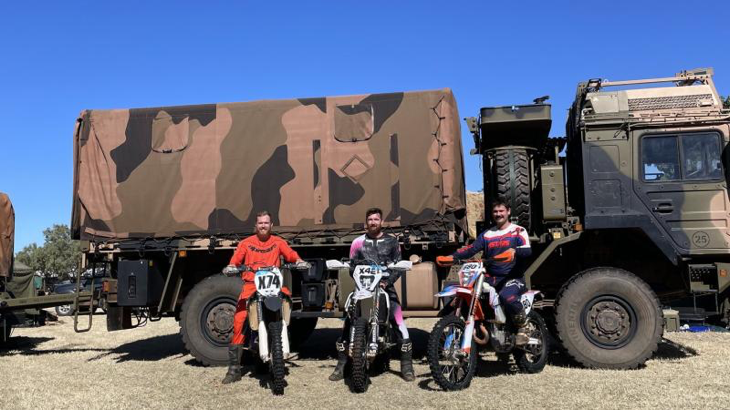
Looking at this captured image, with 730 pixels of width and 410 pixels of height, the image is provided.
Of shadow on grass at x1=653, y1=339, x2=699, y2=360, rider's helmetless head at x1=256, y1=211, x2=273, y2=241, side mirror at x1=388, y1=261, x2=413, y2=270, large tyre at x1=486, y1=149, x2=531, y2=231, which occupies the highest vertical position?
large tyre at x1=486, y1=149, x2=531, y2=231

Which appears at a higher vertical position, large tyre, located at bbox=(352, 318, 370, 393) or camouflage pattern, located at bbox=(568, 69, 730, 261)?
camouflage pattern, located at bbox=(568, 69, 730, 261)

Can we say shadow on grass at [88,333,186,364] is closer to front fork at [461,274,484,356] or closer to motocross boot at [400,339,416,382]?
motocross boot at [400,339,416,382]

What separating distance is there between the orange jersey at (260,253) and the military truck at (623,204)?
316 cm

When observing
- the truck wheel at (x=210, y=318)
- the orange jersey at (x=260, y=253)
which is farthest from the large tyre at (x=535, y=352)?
the truck wheel at (x=210, y=318)

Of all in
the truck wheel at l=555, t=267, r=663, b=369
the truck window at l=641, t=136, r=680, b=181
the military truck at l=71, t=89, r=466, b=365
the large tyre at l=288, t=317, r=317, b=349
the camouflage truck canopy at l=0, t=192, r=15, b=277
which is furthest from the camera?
the camouflage truck canopy at l=0, t=192, r=15, b=277

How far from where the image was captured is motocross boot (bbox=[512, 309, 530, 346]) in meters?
6.53

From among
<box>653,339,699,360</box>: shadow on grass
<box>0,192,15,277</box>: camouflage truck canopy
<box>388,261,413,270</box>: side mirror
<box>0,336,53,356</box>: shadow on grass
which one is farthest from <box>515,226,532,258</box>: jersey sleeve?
<box>0,192,15,277</box>: camouflage truck canopy

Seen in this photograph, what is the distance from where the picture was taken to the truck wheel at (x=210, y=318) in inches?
320

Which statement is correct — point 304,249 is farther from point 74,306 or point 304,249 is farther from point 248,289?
point 74,306

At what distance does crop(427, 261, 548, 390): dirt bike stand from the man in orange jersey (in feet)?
6.11

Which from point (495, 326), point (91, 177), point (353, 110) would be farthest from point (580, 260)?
point (91, 177)

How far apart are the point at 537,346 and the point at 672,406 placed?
5.87ft

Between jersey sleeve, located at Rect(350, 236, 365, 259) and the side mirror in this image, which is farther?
jersey sleeve, located at Rect(350, 236, 365, 259)

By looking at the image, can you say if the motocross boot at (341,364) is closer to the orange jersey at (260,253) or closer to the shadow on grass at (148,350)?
the orange jersey at (260,253)
